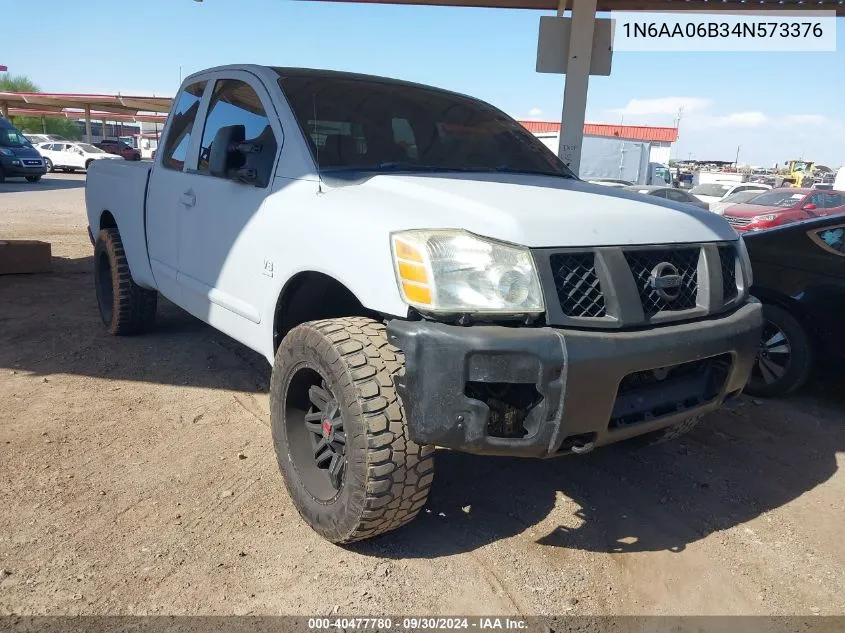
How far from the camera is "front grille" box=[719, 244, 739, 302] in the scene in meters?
Result: 2.70

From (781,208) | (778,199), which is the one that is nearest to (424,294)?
(781,208)

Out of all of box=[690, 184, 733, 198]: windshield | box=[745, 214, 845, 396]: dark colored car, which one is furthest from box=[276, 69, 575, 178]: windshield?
box=[690, 184, 733, 198]: windshield

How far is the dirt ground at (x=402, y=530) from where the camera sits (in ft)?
7.45

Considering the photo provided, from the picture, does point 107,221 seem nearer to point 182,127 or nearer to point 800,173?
point 182,127

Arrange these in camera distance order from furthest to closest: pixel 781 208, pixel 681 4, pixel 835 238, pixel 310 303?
pixel 781 208
pixel 681 4
pixel 835 238
pixel 310 303

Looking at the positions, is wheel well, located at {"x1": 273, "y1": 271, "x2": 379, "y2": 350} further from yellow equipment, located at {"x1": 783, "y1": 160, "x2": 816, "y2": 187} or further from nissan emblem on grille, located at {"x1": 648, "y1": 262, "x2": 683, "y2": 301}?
yellow equipment, located at {"x1": 783, "y1": 160, "x2": 816, "y2": 187}

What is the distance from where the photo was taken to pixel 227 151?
3027 mm

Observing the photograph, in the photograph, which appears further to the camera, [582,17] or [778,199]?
[778,199]

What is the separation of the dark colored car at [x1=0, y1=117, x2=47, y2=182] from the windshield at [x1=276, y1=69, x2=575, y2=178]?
22992 mm

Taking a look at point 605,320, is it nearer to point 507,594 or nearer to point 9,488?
point 507,594

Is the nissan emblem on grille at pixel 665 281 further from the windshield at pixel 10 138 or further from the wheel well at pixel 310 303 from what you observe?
the windshield at pixel 10 138

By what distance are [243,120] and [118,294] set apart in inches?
79.1

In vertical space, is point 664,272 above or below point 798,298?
above

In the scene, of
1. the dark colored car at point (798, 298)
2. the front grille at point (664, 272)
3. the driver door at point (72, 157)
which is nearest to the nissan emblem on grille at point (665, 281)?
the front grille at point (664, 272)
